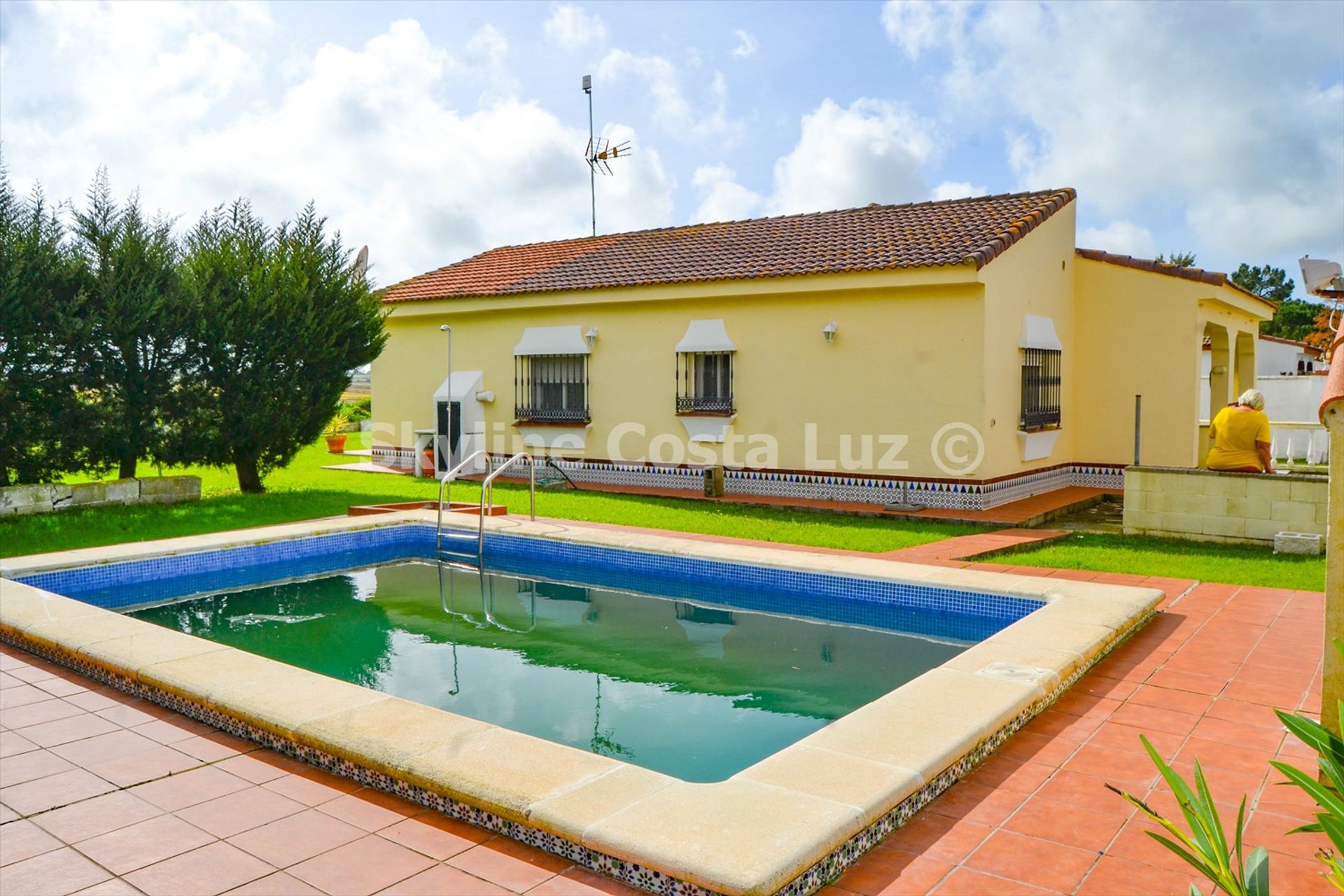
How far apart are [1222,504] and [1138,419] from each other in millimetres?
2931

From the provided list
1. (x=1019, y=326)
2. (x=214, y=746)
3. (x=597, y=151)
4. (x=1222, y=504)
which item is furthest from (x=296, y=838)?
(x=597, y=151)

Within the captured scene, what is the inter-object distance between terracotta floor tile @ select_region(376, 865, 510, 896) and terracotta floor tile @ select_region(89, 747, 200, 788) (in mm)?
1789

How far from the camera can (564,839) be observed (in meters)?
3.57

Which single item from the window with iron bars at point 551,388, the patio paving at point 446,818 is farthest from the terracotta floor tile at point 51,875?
the window with iron bars at point 551,388

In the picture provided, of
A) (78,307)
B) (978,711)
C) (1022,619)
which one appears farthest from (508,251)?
(978,711)

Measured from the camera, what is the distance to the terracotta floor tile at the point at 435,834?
3.65 metres

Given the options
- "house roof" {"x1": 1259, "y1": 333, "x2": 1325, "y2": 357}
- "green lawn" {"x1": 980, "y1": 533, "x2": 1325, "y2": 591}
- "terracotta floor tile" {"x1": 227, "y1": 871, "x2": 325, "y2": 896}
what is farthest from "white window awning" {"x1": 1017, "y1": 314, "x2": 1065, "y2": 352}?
"house roof" {"x1": 1259, "y1": 333, "x2": 1325, "y2": 357}

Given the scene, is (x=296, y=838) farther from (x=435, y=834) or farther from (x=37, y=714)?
(x=37, y=714)

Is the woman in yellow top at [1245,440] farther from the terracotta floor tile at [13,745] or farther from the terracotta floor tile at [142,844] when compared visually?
the terracotta floor tile at [13,745]

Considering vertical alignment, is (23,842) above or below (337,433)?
below

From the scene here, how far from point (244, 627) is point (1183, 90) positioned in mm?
13116

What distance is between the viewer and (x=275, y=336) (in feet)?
51.2

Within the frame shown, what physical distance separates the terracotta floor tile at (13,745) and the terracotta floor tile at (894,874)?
13.8 feet

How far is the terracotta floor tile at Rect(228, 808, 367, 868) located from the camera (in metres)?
3.59
